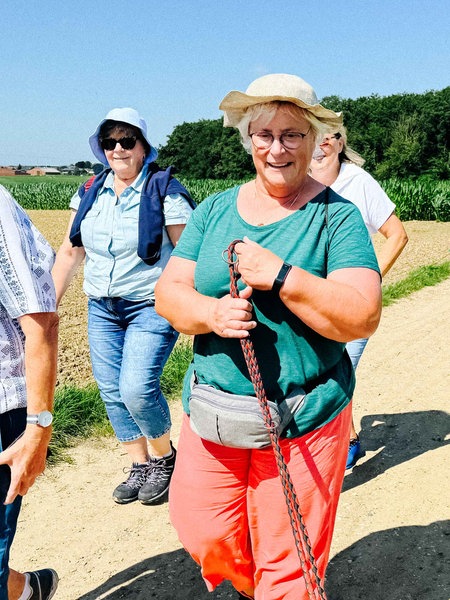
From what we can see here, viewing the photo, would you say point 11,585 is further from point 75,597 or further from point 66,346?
point 66,346

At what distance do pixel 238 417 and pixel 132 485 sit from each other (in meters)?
2.05

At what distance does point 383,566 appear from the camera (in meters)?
3.15

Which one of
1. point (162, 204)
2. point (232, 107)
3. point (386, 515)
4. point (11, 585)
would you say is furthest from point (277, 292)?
point (386, 515)

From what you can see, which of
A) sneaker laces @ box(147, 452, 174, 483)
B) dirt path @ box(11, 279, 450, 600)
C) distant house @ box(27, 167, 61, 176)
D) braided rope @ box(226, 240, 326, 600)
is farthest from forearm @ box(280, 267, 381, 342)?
distant house @ box(27, 167, 61, 176)

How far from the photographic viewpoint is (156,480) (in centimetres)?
388

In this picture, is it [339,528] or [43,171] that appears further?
[43,171]

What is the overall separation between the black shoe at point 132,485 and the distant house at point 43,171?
75.2 metres

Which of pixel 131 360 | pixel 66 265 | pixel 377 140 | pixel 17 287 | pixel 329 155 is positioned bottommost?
pixel 131 360

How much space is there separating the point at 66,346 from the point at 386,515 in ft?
15.6

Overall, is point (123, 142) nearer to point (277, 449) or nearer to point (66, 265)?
point (66, 265)

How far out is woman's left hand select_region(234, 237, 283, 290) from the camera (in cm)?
192

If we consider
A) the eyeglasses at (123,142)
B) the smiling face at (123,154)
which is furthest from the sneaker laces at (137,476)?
the eyeglasses at (123,142)

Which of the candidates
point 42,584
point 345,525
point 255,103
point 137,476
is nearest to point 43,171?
point 137,476

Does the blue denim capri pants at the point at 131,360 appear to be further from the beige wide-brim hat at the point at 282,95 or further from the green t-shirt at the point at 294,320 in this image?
the beige wide-brim hat at the point at 282,95
